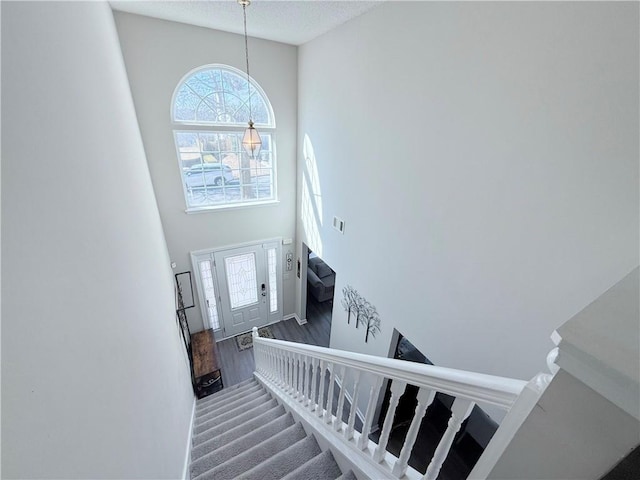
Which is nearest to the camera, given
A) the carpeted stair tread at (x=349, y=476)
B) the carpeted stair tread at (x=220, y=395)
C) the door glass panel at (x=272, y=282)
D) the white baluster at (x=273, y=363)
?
the carpeted stair tread at (x=349, y=476)

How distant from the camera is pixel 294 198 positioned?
4832 mm

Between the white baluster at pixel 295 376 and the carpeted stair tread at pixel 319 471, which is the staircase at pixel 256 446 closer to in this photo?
the carpeted stair tread at pixel 319 471

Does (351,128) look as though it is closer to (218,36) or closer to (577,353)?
(218,36)

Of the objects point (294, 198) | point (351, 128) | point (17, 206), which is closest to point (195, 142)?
point (294, 198)

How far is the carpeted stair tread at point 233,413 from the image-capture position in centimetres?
272

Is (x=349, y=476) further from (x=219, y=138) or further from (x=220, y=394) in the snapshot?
(x=219, y=138)

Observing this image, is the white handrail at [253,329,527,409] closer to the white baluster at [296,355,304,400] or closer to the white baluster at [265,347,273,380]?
the white baluster at [296,355,304,400]

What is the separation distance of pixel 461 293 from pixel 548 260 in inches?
24.4

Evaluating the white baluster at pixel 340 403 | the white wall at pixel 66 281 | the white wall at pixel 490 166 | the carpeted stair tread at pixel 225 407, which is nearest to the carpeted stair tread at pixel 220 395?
the carpeted stair tread at pixel 225 407

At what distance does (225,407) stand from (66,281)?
9.47ft

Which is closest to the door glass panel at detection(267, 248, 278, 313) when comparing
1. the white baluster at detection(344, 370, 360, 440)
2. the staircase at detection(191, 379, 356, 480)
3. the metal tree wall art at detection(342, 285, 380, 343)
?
the metal tree wall art at detection(342, 285, 380, 343)

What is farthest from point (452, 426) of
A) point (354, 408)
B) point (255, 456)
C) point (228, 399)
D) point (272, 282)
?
point (272, 282)

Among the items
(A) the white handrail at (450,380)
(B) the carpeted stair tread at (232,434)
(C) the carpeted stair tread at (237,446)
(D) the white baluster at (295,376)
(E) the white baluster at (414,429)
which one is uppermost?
(A) the white handrail at (450,380)

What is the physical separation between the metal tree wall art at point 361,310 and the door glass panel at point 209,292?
8.13 ft
